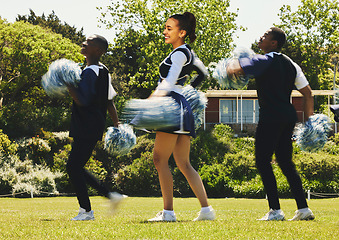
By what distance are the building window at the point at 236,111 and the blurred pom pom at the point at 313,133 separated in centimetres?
3464

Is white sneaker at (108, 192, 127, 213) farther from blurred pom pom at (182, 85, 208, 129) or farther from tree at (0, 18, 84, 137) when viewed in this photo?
tree at (0, 18, 84, 137)

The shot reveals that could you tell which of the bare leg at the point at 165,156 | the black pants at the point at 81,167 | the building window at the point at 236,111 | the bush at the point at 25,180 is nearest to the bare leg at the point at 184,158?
the bare leg at the point at 165,156

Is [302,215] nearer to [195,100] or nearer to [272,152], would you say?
[272,152]

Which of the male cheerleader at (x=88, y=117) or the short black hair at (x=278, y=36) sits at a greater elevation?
the short black hair at (x=278, y=36)

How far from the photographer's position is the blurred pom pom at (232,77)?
504 cm

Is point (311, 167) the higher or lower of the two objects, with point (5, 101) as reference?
lower

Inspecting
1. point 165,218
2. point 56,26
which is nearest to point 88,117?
point 165,218

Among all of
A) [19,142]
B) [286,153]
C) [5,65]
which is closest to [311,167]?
[19,142]

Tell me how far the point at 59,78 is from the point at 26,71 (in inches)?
1105

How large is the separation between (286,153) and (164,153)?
1.36 metres

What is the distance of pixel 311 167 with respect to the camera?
23094 millimetres

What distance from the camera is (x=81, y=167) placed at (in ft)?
18.9

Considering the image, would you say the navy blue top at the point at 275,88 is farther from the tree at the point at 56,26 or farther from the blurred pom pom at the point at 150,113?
the tree at the point at 56,26

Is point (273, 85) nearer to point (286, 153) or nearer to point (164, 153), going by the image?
point (286, 153)
